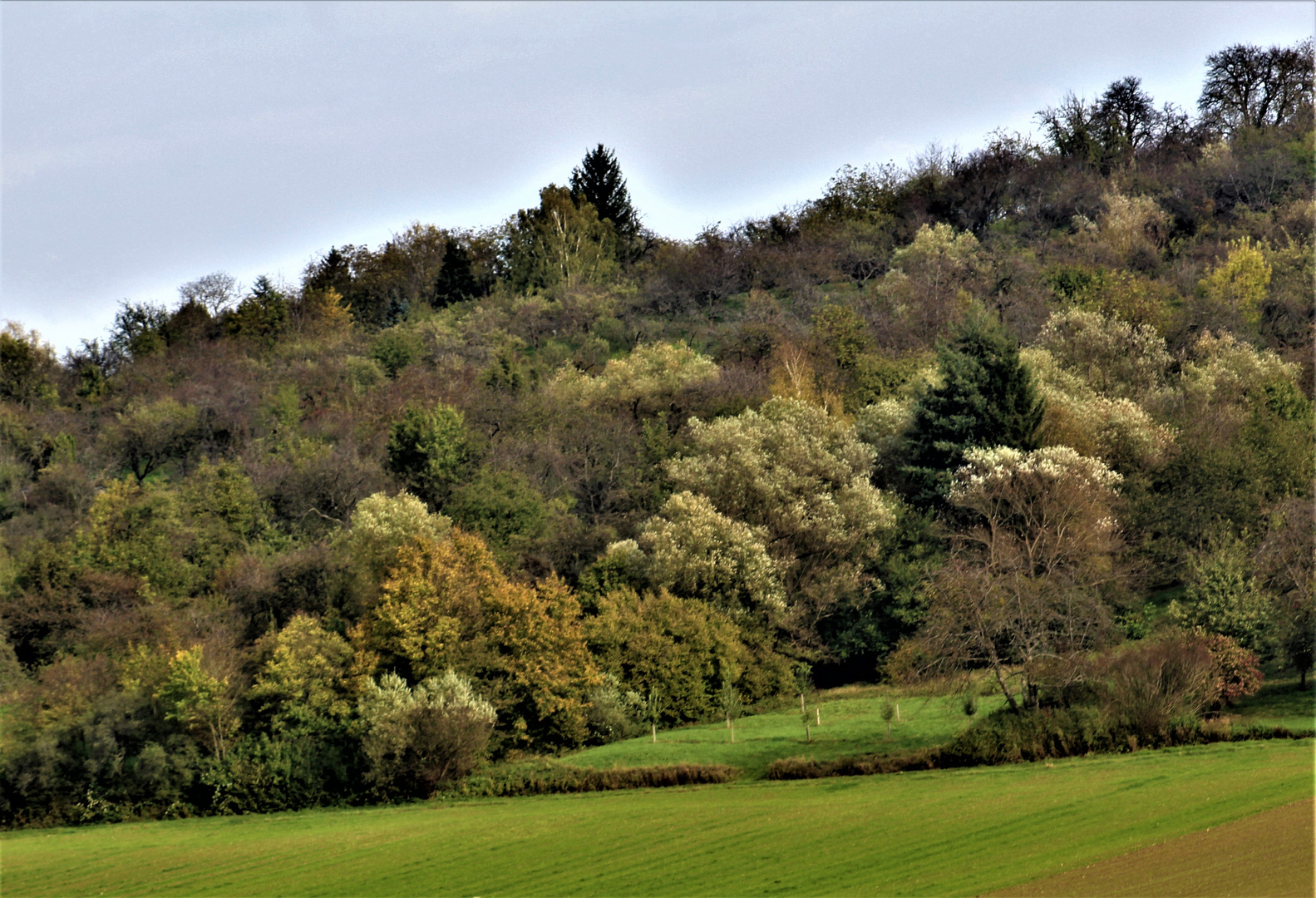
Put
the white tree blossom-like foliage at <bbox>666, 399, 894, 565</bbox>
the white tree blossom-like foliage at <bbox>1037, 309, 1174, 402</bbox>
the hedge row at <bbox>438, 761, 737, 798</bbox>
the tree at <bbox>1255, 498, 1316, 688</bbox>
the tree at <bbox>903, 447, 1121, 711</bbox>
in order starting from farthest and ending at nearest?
the white tree blossom-like foliage at <bbox>1037, 309, 1174, 402</bbox> → the white tree blossom-like foliage at <bbox>666, 399, 894, 565</bbox> → the tree at <bbox>1255, 498, 1316, 688</bbox> → the hedge row at <bbox>438, 761, 737, 798</bbox> → the tree at <bbox>903, 447, 1121, 711</bbox>

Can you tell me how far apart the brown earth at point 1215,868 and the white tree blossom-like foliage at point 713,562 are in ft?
88.0

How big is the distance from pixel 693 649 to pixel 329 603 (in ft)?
45.9

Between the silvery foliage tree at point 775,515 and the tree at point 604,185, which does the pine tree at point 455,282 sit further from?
the silvery foliage tree at point 775,515

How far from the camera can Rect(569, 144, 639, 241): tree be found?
106 m

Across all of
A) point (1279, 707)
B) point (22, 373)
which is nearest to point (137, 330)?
point (22, 373)

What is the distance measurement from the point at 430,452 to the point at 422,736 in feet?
67.7

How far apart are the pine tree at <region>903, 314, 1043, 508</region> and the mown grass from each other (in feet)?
66.0

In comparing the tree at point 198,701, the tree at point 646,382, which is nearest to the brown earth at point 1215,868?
the tree at point 198,701

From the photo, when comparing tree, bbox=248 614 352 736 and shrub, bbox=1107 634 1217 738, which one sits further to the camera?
tree, bbox=248 614 352 736

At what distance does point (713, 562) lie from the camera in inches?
2047

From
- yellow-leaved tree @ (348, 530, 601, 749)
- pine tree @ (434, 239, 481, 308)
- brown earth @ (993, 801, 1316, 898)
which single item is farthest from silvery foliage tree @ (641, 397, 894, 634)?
pine tree @ (434, 239, 481, 308)

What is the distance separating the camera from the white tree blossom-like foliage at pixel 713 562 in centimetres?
5197

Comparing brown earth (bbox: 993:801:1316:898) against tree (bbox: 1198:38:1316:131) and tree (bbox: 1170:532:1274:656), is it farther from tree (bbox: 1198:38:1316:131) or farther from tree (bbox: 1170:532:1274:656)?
tree (bbox: 1198:38:1316:131)

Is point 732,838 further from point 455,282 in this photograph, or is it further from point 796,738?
point 455,282
